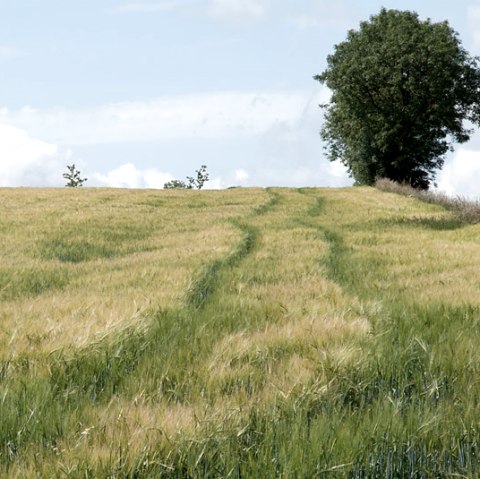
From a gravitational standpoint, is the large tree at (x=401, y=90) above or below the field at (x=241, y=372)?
above

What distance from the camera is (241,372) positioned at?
4.67 metres

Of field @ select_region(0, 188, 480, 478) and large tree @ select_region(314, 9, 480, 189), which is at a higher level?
large tree @ select_region(314, 9, 480, 189)

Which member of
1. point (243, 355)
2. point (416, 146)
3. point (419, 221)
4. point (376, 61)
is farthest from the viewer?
point (416, 146)

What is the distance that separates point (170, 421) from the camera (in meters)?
3.63

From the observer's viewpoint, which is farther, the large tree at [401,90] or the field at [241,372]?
the large tree at [401,90]

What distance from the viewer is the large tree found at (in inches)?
1735

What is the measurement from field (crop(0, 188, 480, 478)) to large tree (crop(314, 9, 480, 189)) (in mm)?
35693

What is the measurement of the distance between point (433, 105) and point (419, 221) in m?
24.4

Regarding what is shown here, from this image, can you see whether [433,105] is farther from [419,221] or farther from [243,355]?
[243,355]

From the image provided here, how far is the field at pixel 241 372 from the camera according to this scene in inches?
130

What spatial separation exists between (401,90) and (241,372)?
144ft

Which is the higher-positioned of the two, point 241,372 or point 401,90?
point 401,90

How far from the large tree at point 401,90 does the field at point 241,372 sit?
117 feet

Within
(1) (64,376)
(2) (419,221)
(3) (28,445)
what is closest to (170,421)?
(3) (28,445)
